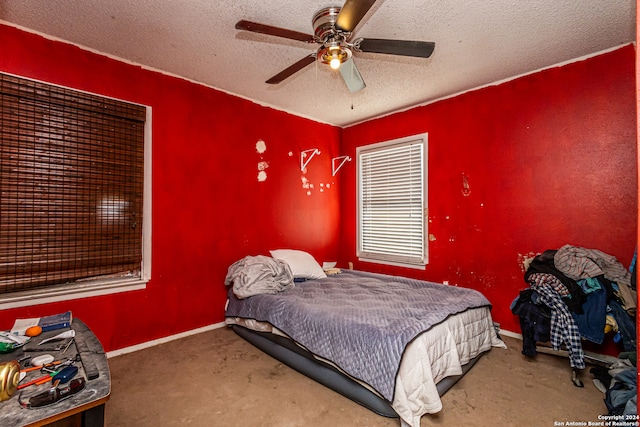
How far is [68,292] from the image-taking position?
2387 mm

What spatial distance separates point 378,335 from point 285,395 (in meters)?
0.80

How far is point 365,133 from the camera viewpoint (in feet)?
14.4

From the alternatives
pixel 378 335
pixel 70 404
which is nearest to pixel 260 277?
pixel 378 335

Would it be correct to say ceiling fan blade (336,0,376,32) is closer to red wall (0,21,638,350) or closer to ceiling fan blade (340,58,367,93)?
ceiling fan blade (340,58,367,93)

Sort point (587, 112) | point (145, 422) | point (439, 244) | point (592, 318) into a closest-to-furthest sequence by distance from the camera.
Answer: point (145, 422), point (592, 318), point (587, 112), point (439, 244)

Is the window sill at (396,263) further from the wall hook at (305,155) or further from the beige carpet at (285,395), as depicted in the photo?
the wall hook at (305,155)

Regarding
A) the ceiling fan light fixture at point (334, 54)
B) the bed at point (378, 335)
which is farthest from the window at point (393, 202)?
the ceiling fan light fixture at point (334, 54)

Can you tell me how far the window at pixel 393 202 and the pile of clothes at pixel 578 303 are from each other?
1.41 m

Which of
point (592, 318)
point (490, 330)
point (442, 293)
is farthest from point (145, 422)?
point (592, 318)

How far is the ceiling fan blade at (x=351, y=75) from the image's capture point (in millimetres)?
2432

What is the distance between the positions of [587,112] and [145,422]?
4.09m

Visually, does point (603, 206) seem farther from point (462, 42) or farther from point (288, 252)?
point (288, 252)

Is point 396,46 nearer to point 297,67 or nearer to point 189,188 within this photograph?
point 297,67

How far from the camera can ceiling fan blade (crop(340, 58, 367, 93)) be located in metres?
2.43
